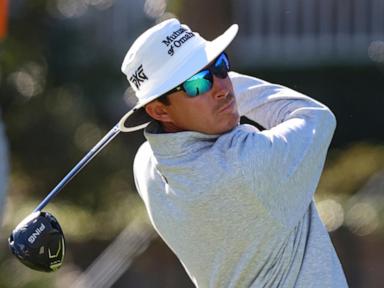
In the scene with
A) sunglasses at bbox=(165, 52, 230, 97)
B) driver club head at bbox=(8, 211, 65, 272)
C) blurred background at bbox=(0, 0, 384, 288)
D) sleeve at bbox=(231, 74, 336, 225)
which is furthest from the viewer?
blurred background at bbox=(0, 0, 384, 288)

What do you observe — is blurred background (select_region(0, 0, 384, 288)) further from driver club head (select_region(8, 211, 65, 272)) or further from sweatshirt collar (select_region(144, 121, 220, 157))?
sweatshirt collar (select_region(144, 121, 220, 157))

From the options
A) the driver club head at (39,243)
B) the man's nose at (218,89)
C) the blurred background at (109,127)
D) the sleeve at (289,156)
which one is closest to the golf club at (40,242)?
the driver club head at (39,243)

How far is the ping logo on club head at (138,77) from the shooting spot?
4180 mm

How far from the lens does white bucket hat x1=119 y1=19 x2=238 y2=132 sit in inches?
162

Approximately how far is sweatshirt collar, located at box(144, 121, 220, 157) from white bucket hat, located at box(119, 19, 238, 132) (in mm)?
122

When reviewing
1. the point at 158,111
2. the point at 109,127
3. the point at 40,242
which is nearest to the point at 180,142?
the point at 158,111

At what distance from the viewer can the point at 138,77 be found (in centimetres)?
420

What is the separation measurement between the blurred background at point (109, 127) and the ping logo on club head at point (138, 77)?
3.46 m

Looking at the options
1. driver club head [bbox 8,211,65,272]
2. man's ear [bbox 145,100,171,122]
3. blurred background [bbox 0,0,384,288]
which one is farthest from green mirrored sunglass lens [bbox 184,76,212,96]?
blurred background [bbox 0,0,384,288]

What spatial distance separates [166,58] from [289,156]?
18.4 inches

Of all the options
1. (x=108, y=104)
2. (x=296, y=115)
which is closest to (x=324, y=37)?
(x=108, y=104)

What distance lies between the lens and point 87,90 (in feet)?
36.9

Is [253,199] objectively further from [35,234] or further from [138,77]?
[35,234]

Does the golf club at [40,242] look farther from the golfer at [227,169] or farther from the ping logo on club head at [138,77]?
the golfer at [227,169]
